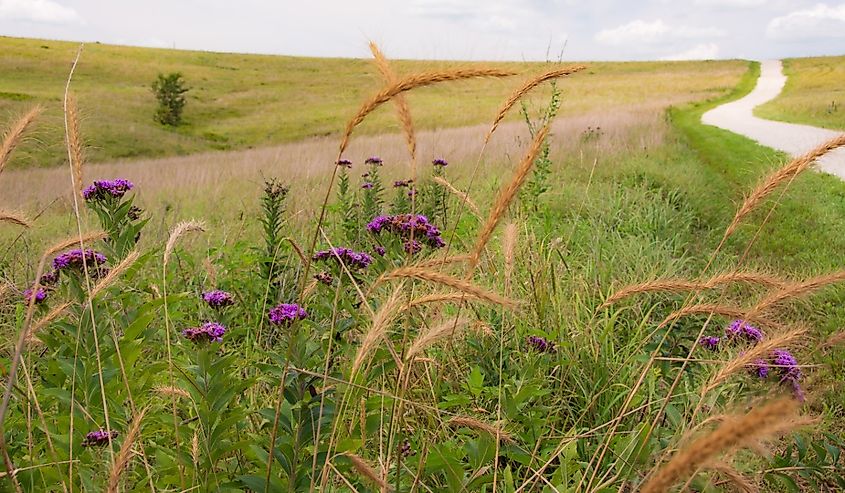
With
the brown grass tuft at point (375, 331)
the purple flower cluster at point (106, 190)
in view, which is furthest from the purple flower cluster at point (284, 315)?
the purple flower cluster at point (106, 190)

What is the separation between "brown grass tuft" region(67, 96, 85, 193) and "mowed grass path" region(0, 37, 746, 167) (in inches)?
709

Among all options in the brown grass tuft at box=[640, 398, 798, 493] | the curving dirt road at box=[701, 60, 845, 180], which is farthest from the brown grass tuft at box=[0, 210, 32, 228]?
the curving dirt road at box=[701, 60, 845, 180]

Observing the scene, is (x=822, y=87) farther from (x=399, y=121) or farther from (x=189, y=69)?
(x=189, y=69)

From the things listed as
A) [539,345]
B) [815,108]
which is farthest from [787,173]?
[815,108]

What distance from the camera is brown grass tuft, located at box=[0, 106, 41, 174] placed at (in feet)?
5.71

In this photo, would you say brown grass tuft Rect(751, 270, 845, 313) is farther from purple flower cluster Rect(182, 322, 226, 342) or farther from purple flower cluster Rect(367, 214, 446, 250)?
purple flower cluster Rect(182, 322, 226, 342)

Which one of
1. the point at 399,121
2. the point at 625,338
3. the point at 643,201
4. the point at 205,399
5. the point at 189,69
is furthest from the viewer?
the point at 189,69

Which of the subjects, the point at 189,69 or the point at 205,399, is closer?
the point at 205,399

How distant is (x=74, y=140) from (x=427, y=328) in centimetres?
121

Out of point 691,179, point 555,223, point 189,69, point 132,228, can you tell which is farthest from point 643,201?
point 189,69

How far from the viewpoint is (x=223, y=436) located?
6.45 ft

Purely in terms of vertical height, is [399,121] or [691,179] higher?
[399,121]

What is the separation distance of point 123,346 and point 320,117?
140 feet

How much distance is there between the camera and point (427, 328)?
224 centimetres
